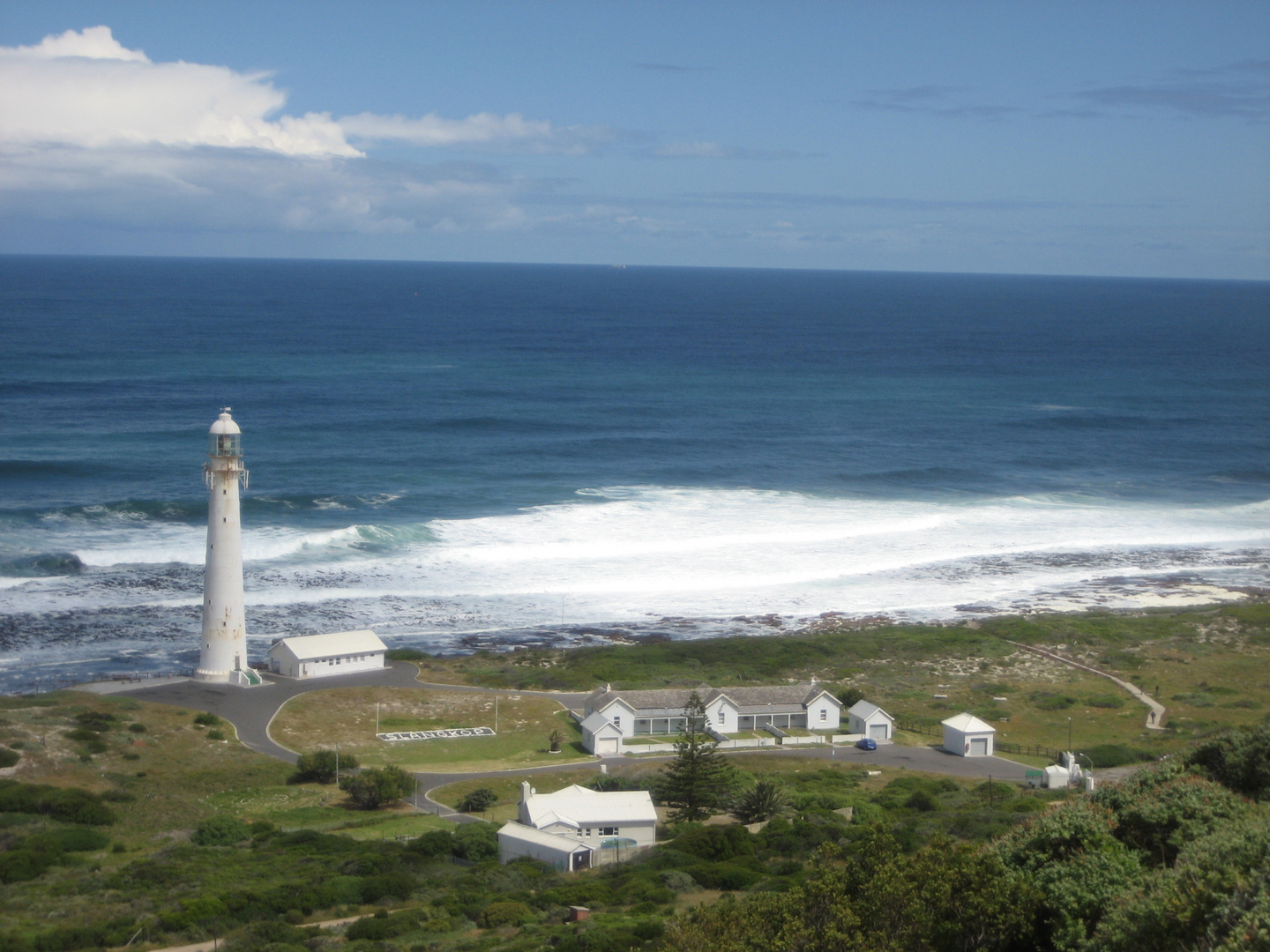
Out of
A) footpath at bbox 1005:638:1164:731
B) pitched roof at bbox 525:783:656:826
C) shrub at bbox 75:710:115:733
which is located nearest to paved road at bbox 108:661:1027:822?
shrub at bbox 75:710:115:733

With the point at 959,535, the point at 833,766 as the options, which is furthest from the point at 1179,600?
the point at 833,766

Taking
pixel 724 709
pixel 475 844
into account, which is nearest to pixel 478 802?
pixel 475 844

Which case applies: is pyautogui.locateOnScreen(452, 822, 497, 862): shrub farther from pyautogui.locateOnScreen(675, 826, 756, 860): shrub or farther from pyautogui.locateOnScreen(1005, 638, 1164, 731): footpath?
pyautogui.locateOnScreen(1005, 638, 1164, 731): footpath

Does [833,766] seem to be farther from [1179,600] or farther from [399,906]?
[1179,600]

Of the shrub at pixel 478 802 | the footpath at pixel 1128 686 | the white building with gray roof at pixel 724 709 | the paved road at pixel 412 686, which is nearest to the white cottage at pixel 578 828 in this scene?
the shrub at pixel 478 802

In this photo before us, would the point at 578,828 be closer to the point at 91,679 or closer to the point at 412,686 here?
the point at 412,686
